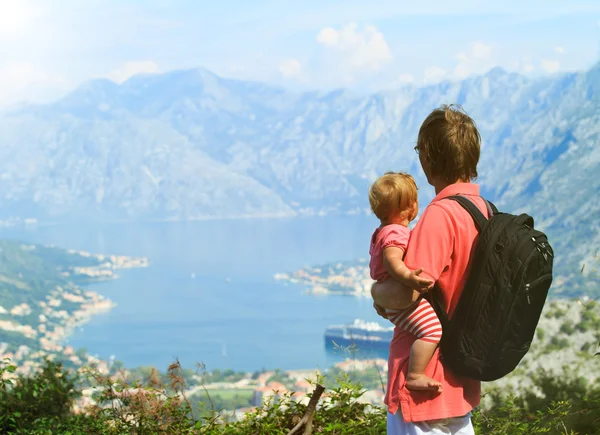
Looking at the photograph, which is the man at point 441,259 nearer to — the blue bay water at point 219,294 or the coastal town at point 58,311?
the coastal town at point 58,311

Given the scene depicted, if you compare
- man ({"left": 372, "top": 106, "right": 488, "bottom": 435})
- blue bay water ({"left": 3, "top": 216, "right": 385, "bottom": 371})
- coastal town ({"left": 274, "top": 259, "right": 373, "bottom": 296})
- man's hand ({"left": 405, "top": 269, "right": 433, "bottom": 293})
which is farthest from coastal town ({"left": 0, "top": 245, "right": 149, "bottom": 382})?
man's hand ({"left": 405, "top": 269, "right": 433, "bottom": 293})

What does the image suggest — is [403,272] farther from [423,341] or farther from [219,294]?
[219,294]

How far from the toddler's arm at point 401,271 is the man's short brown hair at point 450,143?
16 centimetres

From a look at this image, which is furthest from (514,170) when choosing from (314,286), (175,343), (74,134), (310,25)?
(74,134)

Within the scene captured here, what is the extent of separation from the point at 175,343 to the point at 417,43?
34435 millimetres

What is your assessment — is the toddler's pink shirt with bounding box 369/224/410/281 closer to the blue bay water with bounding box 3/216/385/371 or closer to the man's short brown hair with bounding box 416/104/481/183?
the man's short brown hair with bounding box 416/104/481/183

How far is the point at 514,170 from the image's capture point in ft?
113

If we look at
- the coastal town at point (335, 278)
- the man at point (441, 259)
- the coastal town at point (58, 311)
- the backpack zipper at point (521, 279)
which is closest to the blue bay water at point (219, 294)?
Result: the coastal town at point (335, 278)

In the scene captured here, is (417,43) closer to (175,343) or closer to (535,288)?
(175,343)

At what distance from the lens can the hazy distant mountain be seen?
47.4 m

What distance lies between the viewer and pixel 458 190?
1303 millimetres

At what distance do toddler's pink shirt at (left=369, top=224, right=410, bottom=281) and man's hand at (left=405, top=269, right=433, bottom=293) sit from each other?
7cm

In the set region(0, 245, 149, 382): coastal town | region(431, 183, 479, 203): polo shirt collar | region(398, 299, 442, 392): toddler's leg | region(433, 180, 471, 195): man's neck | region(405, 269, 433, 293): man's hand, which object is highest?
region(0, 245, 149, 382): coastal town

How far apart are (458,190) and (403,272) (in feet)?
0.60
